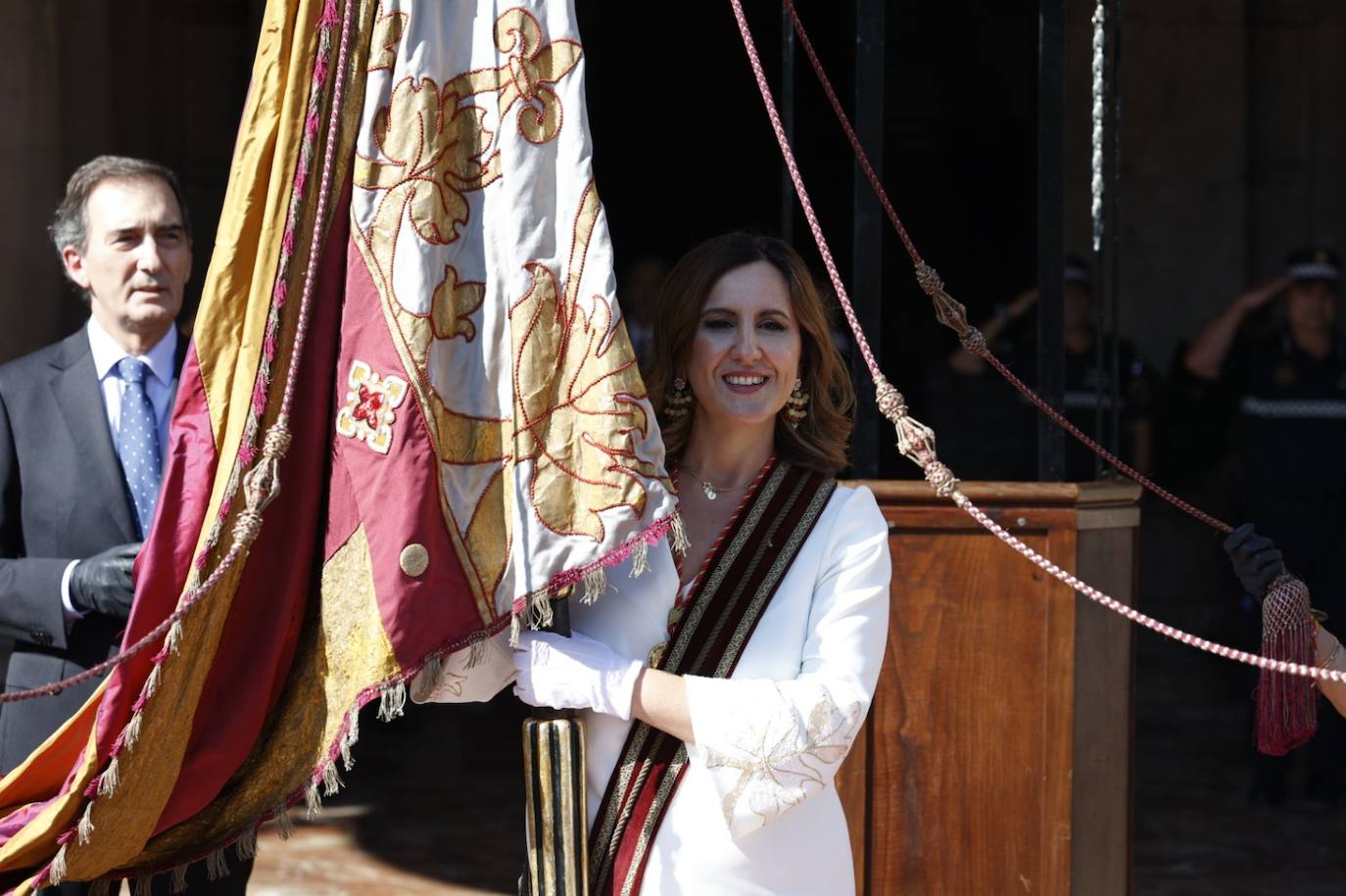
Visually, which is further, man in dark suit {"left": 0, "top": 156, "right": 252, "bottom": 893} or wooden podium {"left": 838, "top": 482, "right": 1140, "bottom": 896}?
wooden podium {"left": 838, "top": 482, "right": 1140, "bottom": 896}

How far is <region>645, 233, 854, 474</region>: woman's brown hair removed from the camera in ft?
8.86

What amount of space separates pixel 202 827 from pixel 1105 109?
2583 millimetres

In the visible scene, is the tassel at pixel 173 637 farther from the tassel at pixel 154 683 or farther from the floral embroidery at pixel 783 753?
the floral embroidery at pixel 783 753

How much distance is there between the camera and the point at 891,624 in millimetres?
A: 3605

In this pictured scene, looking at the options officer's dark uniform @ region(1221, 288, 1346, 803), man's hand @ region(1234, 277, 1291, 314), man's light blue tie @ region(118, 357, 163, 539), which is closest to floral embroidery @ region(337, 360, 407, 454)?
man's light blue tie @ region(118, 357, 163, 539)

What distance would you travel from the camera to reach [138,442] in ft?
10.3

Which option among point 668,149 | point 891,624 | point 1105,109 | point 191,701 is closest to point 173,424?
point 191,701

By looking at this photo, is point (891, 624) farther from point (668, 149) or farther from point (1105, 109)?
point (668, 149)

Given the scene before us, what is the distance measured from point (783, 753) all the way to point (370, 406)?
760 mm

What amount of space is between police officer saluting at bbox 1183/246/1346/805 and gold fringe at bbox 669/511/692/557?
163 inches

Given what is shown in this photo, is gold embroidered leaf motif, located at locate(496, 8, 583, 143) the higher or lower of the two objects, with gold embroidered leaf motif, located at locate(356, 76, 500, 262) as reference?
higher

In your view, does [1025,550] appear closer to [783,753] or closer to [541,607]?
[783,753]

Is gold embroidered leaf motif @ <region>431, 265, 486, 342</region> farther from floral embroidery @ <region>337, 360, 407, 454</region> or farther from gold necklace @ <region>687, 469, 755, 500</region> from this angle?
gold necklace @ <region>687, 469, 755, 500</region>

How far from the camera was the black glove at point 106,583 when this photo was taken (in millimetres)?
2859
